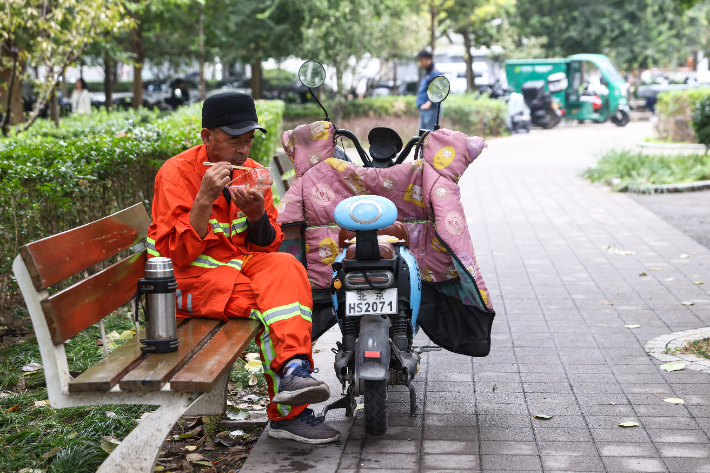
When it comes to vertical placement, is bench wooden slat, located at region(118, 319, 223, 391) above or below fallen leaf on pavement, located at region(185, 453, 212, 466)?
above

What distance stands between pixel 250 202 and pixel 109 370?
40.3 inches

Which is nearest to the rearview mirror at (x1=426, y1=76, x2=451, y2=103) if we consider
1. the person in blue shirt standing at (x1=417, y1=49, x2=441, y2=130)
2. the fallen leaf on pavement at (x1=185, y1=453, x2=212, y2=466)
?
the fallen leaf on pavement at (x1=185, y1=453, x2=212, y2=466)

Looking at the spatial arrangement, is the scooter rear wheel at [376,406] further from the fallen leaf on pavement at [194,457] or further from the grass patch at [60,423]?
the fallen leaf on pavement at [194,457]

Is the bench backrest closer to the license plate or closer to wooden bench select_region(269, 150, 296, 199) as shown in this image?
the license plate

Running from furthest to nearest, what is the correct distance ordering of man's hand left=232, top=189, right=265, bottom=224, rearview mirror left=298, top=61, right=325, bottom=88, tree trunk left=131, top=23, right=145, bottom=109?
tree trunk left=131, top=23, right=145, bottom=109
rearview mirror left=298, top=61, right=325, bottom=88
man's hand left=232, top=189, right=265, bottom=224

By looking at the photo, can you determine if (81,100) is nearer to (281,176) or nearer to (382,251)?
(281,176)

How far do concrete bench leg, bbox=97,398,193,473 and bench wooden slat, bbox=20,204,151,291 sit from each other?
64 centimetres

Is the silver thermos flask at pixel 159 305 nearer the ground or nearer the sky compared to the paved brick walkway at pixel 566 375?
nearer the sky

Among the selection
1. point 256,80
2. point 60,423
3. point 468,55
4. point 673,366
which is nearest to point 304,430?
point 60,423

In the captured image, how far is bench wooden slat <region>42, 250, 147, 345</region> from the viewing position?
2822 mm

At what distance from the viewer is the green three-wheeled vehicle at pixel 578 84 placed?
84.3ft

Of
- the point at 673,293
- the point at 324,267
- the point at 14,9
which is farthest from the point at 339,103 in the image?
the point at 324,267

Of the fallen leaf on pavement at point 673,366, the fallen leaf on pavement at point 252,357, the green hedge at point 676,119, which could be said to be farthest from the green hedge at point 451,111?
the fallen leaf on pavement at point 673,366

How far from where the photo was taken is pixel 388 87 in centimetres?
3984
